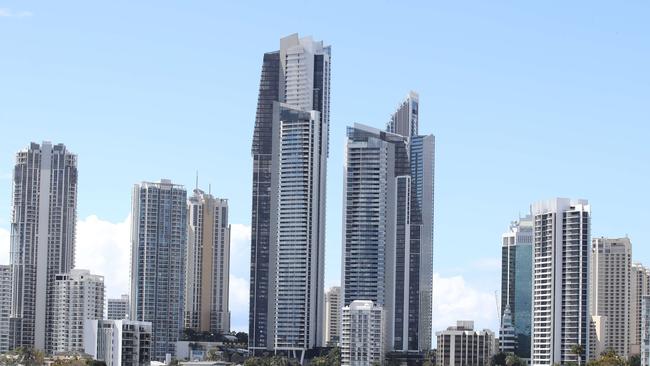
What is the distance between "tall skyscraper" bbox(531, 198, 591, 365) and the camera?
347 feet

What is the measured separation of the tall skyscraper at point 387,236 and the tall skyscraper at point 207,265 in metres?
23.2

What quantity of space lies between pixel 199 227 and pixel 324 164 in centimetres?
2442

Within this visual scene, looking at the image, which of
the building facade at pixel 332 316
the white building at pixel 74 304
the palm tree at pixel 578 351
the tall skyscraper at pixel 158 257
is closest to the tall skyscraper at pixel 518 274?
the building facade at pixel 332 316

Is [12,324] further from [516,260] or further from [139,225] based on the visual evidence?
[516,260]

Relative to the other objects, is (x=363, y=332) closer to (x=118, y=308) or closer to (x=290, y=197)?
(x=290, y=197)

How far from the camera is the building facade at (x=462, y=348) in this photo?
4540 inches

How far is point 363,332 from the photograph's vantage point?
4717 inches

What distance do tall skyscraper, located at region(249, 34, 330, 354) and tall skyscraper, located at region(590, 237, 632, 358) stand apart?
2333 centimetres

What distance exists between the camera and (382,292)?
13200cm

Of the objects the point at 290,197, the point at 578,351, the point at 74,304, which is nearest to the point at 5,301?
the point at 74,304

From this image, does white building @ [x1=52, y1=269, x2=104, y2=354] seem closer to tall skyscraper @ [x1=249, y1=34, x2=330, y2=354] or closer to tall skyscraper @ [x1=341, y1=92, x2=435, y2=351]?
tall skyscraper @ [x1=249, y1=34, x2=330, y2=354]

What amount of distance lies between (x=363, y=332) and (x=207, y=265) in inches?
1450

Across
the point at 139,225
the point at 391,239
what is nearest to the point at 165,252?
the point at 139,225

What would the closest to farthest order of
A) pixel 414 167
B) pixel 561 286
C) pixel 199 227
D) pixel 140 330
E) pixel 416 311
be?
pixel 561 286 < pixel 140 330 < pixel 416 311 < pixel 414 167 < pixel 199 227
